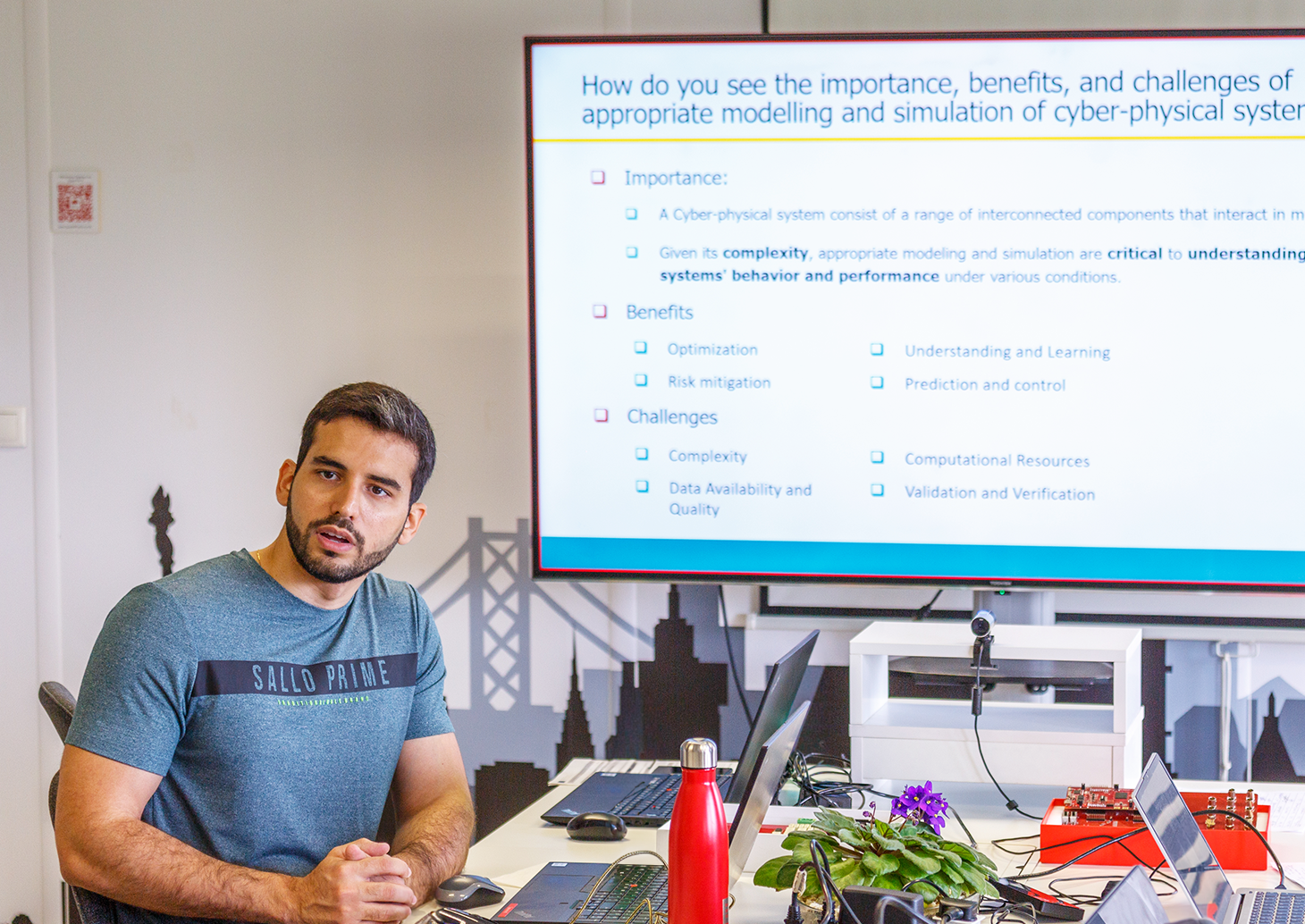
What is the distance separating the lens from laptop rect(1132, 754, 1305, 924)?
50.8 inches

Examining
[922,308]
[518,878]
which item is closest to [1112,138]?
[922,308]

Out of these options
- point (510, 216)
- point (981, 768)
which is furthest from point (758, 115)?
point (981, 768)

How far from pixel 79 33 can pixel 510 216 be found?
1076mm

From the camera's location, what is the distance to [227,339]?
8.39 feet

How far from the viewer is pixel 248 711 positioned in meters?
1.54

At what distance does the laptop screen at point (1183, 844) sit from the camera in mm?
1283

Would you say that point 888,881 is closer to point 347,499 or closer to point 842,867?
point 842,867

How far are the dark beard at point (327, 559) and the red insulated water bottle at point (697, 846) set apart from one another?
0.68 m

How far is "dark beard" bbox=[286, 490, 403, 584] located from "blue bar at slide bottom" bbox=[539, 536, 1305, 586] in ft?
2.32

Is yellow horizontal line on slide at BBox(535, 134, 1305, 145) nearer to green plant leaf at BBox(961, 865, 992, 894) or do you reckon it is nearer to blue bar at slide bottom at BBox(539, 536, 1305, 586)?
blue bar at slide bottom at BBox(539, 536, 1305, 586)

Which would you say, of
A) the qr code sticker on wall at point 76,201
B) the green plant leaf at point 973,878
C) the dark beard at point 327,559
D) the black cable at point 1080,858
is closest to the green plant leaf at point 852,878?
the green plant leaf at point 973,878

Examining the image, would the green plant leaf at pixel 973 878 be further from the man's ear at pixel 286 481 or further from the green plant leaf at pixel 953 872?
the man's ear at pixel 286 481

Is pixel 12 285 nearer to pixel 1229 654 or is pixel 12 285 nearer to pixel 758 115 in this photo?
pixel 758 115

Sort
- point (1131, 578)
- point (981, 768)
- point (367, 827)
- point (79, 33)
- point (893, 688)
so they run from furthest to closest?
point (79, 33), point (893, 688), point (1131, 578), point (981, 768), point (367, 827)
